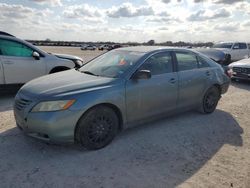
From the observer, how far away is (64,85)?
13.4 ft

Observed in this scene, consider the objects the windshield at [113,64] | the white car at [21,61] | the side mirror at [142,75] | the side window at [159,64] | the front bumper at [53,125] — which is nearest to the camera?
the front bumper at [53,125]

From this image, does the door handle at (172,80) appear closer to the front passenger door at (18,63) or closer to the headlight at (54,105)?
the headlight at (54,105)

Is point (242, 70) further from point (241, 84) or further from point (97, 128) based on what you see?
point (97, 128)

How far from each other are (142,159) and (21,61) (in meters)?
4.78

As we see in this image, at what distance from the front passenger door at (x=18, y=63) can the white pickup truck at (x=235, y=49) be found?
13.1 metres

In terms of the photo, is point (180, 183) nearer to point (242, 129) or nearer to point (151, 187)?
point (151, 187)

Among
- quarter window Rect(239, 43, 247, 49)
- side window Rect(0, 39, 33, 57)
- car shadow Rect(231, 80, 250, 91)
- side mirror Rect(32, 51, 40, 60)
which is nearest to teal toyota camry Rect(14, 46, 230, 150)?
side mirror Rect(32, 51, 40, 60)

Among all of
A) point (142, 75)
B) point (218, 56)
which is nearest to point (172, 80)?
point (142, 75)

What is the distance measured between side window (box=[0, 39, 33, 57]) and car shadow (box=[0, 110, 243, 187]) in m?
2.88

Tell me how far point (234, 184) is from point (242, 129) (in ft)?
7.28

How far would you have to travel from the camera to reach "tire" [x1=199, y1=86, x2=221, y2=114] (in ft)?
19.5

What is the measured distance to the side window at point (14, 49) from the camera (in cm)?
684

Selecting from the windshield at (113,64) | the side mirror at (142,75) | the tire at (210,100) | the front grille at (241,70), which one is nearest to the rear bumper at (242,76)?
the front grille at (241,70)

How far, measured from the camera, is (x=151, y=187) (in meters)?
3.17
